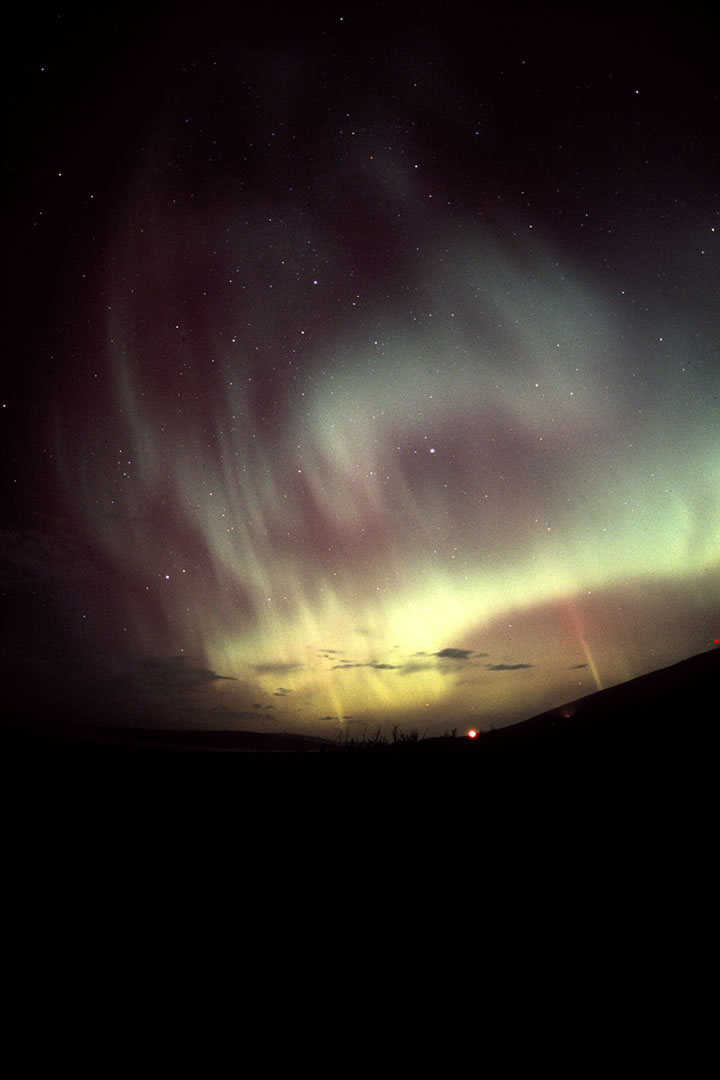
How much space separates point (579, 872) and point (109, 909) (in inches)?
145

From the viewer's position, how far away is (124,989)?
9.47 ft

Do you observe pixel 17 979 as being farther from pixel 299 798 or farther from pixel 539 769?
pixel 539 769

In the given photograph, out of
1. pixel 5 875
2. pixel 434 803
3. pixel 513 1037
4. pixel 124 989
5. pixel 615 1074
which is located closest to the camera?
pixel 615 1074

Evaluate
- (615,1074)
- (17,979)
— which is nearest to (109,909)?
(17,979)

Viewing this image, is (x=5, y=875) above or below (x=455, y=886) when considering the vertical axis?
above

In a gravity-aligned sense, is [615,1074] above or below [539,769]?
below

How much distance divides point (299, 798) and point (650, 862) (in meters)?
3.81

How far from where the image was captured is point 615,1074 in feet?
7.20

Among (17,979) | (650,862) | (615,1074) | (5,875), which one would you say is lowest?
(615,1074)

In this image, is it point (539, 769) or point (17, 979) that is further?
point (539, 769)

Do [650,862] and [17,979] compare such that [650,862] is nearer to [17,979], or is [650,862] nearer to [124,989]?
[124,989]

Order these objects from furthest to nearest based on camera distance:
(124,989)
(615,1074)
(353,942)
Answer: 1. (353,942)
2. (124,989)
3. (615,1074)

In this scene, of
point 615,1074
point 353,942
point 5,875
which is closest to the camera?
point 615,1074

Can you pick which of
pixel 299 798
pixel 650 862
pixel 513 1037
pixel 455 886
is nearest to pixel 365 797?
pixel 299 798
